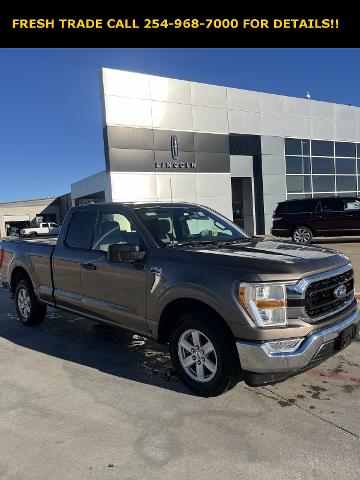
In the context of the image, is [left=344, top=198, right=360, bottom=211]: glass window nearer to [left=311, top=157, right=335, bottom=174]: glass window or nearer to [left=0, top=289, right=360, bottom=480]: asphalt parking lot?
[left=311, top=157, right=335, bottom=174]: glass window

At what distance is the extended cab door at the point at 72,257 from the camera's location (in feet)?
16.7

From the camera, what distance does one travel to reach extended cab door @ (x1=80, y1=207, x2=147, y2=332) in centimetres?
420

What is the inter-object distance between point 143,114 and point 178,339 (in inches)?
704

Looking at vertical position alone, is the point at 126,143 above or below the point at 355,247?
above

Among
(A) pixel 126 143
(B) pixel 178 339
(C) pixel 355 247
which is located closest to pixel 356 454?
(B) pixel 178 339

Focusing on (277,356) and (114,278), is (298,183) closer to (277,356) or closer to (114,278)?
(114,278)

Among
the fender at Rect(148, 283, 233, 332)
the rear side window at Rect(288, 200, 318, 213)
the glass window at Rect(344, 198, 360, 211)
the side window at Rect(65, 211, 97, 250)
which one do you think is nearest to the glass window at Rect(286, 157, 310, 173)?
the rear side window at Rect(288, 200, 318, 213)

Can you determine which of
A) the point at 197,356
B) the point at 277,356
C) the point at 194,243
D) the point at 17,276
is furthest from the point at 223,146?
the point at 277,356

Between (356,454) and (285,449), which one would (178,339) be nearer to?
(285,449)

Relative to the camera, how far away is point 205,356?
3.65 m

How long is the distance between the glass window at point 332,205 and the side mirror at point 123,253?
535 inches

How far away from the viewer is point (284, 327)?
10.7ft

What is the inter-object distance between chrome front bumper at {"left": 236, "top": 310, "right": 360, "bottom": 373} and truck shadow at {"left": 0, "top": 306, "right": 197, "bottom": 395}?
822mm

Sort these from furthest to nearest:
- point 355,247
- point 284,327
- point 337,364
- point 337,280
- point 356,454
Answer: point 355,247, point 337,364, point 337,280, point 284,327, point 356,454
